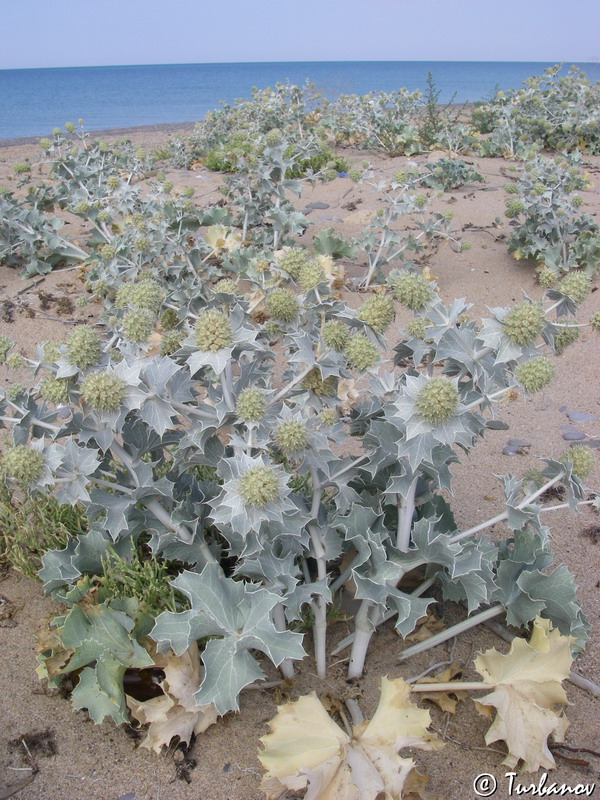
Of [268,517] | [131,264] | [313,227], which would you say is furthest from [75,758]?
[313,227]

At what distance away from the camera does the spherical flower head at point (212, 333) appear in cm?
Result: 171

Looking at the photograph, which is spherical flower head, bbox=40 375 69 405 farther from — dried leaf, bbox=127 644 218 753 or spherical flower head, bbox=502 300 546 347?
spherical flower head, bbox=502 300 546 347

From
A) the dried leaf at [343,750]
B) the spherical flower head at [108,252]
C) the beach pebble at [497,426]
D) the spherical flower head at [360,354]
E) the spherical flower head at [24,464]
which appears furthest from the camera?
the spherical flower head at [108,252]

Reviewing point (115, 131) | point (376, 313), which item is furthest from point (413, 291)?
point (115, 131)

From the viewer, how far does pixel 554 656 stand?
1.75m

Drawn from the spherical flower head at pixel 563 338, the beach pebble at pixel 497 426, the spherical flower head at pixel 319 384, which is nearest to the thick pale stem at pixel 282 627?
the spherical flower head at pixel 319 384

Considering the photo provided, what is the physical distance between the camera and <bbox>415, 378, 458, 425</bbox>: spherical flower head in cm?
160

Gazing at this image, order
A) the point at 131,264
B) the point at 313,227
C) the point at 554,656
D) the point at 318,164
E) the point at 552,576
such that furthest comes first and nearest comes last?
the point at 318,164, the point at 313,227, the point at 131,264, the point at 552,576, the point at 554,656

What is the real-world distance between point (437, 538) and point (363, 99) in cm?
906

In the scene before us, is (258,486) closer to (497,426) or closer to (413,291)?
(413,291)

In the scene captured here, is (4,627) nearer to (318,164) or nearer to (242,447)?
(242,447)

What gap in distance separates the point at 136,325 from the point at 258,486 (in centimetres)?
64

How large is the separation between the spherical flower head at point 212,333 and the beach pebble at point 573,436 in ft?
7.85

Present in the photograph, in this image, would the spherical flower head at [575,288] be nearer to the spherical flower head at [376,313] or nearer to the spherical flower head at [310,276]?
the spherical flower head at [376,313]
